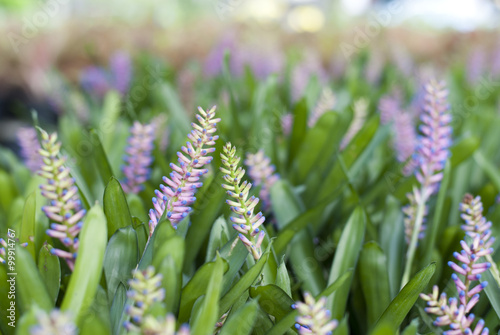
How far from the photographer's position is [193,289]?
764mm

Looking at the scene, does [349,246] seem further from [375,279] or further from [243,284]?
[243,284]

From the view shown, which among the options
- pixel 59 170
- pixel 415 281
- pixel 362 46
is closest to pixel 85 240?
pixel 59 170

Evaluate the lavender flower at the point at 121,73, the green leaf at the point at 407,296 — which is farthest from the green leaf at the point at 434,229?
the lavender flower at the point at 121,73

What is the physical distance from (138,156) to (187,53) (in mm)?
3482

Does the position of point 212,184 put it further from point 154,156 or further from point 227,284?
point 154,156

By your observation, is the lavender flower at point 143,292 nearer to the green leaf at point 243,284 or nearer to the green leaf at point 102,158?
the green leaf at point 243,284

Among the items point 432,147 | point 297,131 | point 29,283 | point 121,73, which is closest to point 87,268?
point 29,283

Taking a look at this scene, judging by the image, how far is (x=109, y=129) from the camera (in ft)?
5.86

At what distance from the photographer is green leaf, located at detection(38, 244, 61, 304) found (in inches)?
31.6

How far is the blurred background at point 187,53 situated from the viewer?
106 inches

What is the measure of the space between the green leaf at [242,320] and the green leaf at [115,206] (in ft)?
0.99

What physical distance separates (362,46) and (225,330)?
10.3 ft

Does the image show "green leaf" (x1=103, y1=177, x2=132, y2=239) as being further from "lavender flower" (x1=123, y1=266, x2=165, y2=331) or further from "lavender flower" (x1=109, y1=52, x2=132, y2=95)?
"lavender flower" (x1=109, y1=52, x2=132, y2=95)

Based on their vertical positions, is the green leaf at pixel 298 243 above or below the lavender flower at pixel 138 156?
below
